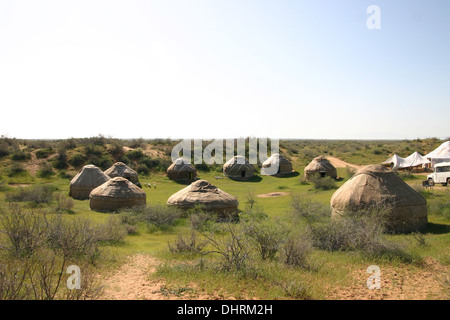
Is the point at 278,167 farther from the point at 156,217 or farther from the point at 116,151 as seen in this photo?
the point at 156,217

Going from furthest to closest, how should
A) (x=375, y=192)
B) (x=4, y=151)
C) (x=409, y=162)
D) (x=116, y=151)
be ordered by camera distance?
(x=116, y=151) < (x=4, y=151) < (x=409, y=162) < (x=375, y=192)

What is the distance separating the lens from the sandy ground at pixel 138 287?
17.6 feet

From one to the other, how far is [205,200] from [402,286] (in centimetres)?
936

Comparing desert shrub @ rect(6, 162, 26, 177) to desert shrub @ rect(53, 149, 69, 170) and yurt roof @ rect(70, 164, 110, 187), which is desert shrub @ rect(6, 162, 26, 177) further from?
yurt roof @ rect(70, 164, 110, 187)

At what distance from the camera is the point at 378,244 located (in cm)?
792

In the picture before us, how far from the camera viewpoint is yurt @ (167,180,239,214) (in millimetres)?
14297

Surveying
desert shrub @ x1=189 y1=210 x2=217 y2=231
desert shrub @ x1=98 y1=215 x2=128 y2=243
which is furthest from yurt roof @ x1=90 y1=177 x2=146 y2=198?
desert shrub @ x1=98 y1=215 x2=128 y2=243

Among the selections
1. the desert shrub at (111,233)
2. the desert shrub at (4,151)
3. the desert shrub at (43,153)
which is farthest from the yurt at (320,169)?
the desert shrub at (4,151)

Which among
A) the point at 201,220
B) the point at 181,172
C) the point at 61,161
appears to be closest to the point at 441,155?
the point at 181,172

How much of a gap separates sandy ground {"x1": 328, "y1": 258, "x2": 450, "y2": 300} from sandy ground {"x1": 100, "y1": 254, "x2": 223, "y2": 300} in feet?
8.04

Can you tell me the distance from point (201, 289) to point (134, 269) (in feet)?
7.04

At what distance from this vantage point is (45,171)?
27.8 metres

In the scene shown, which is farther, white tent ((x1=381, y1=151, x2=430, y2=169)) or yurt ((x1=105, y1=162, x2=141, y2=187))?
white tent ((x1=381, y1=151, x2=430, y2=169))

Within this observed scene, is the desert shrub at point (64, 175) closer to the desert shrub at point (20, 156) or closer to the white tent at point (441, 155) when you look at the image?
the desert shrub at point (20, 156)
